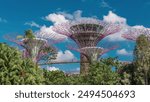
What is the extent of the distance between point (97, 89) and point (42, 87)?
1.48m

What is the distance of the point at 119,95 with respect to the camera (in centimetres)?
1191

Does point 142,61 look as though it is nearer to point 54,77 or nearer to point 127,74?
point 127,74

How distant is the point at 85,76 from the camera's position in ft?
184

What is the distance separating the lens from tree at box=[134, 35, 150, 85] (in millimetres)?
56719

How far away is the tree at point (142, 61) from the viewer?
56719mm

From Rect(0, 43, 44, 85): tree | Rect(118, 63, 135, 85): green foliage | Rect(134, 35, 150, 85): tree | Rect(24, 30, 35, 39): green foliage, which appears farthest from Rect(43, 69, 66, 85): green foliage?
Rect(24, 30, 35, 39): green foliage

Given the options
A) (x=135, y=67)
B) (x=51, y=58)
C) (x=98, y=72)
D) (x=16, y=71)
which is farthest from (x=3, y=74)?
(x=51, y=58)

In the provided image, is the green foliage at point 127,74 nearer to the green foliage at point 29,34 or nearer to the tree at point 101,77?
the tree at point 101,77

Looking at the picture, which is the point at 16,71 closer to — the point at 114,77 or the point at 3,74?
the point at 3,74

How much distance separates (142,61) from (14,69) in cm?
2922

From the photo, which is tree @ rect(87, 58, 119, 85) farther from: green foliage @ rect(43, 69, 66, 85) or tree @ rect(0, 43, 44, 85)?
tree @ rect(0, 43, 44, 85)

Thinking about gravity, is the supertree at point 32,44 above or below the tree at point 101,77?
above

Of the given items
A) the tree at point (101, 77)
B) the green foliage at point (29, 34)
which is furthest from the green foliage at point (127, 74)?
the green foliage at point (29, 34)

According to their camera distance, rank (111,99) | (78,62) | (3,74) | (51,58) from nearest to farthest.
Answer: (111,99), (3,74), (51,58), (78,62)
